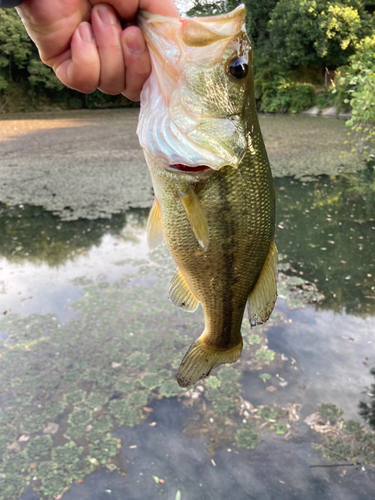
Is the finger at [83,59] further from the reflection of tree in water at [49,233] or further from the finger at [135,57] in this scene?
the reflection of tree in water at [49,233]

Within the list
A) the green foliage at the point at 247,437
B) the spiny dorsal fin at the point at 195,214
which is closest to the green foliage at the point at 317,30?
the green foliage at the point at 247,437

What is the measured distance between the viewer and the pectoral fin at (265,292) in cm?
137

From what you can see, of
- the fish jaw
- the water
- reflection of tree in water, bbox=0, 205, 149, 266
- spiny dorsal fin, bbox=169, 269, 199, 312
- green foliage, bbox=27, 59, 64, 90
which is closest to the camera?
the fish jaw

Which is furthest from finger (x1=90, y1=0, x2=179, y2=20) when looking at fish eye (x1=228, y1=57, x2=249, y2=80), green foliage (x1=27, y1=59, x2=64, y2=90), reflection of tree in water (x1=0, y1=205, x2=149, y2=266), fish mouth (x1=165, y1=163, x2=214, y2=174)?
green foliage (x1=27, y1=59, x2=64, y2=90)

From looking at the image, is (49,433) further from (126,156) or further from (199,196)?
(126,156)

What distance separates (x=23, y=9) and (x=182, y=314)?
3.66 meters

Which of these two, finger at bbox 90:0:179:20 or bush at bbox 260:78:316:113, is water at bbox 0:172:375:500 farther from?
bush at bbox 260:78:316:113

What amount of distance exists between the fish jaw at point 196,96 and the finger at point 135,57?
28mm

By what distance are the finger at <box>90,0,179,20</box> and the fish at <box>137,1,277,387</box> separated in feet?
0.08

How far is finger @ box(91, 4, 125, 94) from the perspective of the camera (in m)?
1.19

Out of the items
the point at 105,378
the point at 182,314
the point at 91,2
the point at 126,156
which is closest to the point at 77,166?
the point at 126,156

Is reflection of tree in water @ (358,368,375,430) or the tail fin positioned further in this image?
reflection of tree in water @ (358,368,375,430)

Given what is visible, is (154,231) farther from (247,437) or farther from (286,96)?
(286,96)

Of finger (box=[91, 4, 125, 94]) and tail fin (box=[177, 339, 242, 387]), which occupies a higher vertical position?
finger (box=[91, 4, 125, 94])
